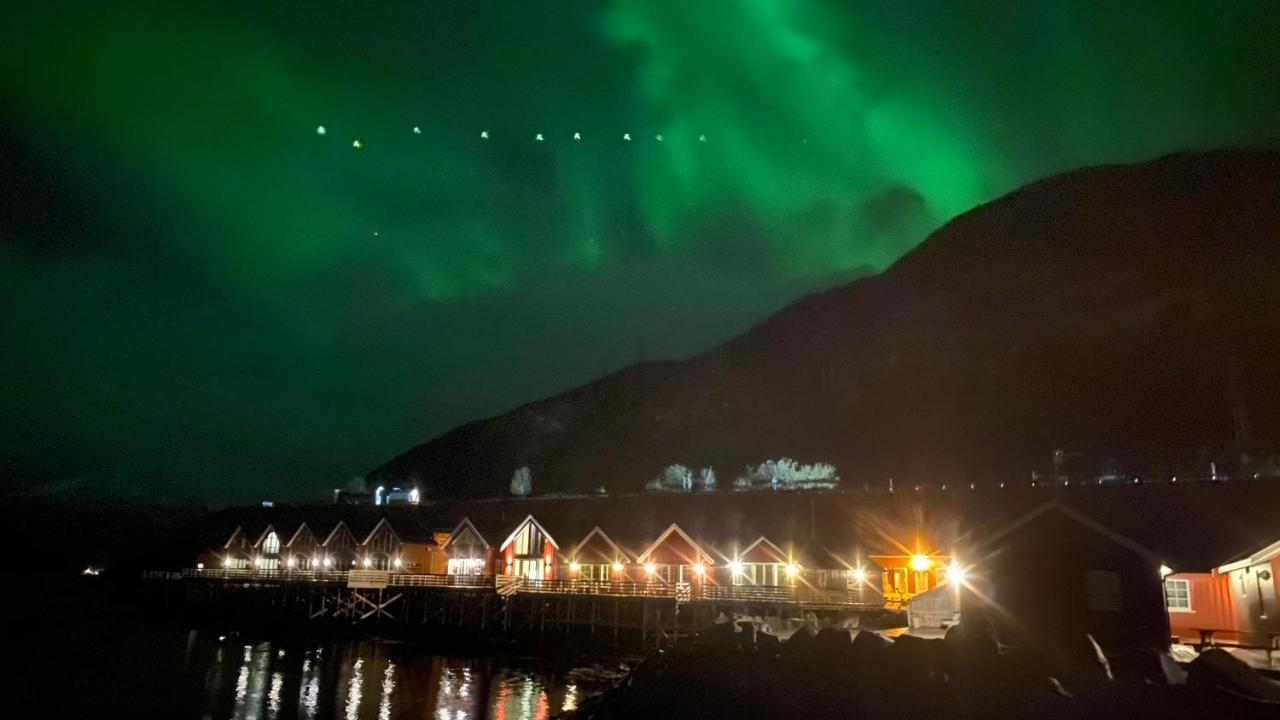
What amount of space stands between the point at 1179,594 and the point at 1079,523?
8.04 metres

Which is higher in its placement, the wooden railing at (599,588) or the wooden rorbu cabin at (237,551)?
the wooden rorbu cabin at (237,551)

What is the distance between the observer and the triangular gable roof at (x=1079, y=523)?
82.7 feet

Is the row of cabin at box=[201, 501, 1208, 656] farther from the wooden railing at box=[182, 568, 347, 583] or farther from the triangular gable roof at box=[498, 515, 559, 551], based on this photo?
the wooden railing at box=[182, 568, 347, 583]

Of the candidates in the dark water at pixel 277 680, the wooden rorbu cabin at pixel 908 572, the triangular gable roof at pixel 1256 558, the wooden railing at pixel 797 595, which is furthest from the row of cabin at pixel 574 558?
the triangular gable roof at pixel 1256 558

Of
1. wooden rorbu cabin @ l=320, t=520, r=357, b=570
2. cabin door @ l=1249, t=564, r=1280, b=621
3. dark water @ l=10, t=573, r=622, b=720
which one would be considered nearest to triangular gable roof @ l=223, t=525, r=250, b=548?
wooden rorbu cabin @ l=320, t=520, r=357, b=570

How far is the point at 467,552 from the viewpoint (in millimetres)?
71812

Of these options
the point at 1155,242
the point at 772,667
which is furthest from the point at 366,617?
the point at 1155,242

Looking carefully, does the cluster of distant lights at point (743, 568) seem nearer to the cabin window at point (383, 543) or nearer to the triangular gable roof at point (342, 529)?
the cabin window at point (383, 543)

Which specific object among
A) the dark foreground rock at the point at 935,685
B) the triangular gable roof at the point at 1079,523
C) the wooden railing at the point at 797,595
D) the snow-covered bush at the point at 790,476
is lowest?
the dark foreground rock at the point at 935,685

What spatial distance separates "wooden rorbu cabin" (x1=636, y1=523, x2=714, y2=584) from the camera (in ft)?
192

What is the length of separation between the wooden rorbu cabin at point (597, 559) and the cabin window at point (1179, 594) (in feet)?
122

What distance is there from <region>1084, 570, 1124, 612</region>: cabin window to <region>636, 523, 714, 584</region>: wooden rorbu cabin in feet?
114

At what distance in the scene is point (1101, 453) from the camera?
10394 centimetres

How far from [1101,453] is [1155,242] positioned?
7675cm
